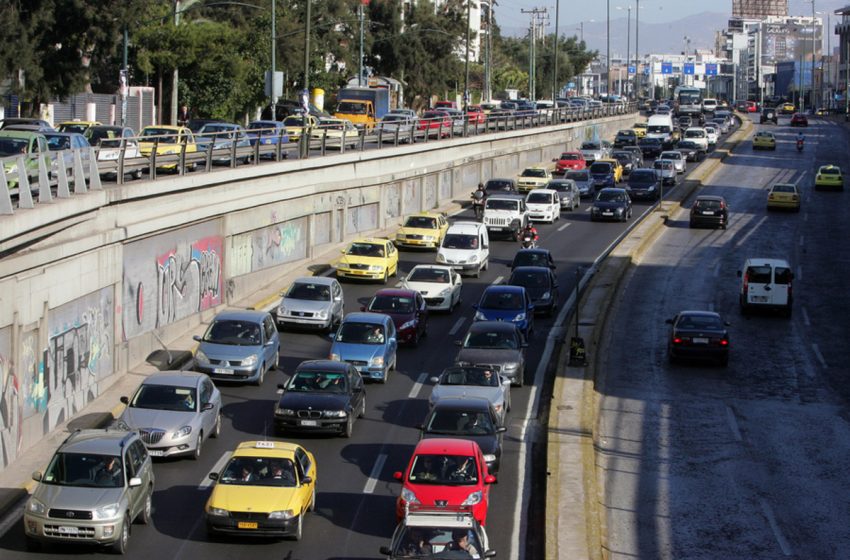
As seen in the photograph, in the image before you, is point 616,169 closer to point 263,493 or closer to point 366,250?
point 366,250

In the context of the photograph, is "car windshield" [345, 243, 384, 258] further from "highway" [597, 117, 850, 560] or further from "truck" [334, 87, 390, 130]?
"truck" [334, 87, 390, 130]

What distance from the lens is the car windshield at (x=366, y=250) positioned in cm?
Answer: 4428

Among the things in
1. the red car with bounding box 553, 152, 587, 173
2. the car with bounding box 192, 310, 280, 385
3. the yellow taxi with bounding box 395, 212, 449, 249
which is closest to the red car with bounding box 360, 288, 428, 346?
the car with bounding box 192, 310, 280, 385

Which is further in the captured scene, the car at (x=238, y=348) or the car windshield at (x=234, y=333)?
the car windshield at (x=234, y=333)

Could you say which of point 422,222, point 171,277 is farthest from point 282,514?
point 422,222

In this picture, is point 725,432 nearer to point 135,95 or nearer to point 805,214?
point 805,214

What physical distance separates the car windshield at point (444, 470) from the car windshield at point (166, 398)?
20.1 feet

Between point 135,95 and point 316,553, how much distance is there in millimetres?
51993

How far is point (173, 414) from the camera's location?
2545 centimetres

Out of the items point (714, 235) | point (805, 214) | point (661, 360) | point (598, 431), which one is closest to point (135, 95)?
point (714, 235)

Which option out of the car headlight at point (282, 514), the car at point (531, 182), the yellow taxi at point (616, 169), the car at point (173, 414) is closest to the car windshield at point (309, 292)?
the car at point (173, 414)

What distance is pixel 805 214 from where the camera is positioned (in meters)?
67.2

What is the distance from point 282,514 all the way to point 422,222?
103 ft

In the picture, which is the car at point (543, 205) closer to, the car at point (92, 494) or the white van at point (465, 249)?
the white van at point (465, 249)
